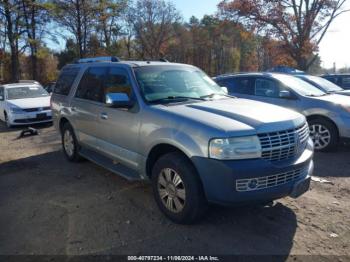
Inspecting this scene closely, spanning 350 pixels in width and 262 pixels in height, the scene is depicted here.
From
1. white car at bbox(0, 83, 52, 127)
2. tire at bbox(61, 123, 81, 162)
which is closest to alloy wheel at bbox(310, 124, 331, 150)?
tire at bbox(61, 123, 81, 162)

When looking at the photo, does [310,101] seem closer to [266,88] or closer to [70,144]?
[266,88]

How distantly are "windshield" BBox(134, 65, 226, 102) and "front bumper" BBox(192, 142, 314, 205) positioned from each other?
4.36 ft

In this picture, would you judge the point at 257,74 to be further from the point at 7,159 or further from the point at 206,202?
the point at 7,159

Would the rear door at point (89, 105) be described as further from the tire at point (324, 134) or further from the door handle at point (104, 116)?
the tire at point (324, 134)

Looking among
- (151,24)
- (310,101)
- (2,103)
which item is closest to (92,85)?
(310,101)

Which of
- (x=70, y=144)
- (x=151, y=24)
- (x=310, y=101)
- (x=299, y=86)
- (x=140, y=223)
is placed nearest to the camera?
(x=140, y=223)

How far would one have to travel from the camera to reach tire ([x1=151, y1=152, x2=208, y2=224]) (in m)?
3.68

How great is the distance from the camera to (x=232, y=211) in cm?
433

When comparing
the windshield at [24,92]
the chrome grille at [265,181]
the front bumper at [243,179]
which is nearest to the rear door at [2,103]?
the windshield at [24,92]

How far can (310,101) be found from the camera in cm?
735

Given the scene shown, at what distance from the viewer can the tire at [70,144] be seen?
651 cm

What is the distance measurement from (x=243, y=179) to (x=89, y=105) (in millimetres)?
3245

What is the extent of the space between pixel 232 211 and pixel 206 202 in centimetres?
73

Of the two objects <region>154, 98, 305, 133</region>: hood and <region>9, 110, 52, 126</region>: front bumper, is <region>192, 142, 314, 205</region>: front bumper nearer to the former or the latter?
<region>154, 98, 305, 133</region>: hood
